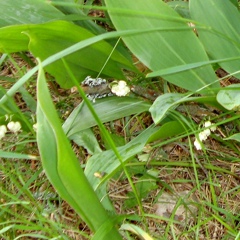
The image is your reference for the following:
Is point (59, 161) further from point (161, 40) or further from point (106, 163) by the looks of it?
point (161, 40)

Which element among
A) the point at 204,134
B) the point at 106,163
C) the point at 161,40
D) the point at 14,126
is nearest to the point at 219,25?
the point at 161,40

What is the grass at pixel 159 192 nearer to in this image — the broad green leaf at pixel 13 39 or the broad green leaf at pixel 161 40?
the broad green leaf at pixel 13 39

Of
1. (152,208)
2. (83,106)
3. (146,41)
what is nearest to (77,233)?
(152,208)

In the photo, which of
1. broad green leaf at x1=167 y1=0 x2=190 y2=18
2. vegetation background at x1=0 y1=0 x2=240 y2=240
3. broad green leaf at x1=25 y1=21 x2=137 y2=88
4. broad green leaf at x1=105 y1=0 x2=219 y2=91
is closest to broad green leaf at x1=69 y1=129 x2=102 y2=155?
vegetation background at x1=0 y1=0 x2=240 y2=240

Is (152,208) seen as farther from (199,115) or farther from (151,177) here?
(199,115)

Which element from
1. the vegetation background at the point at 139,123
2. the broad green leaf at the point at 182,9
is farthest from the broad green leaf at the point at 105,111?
the broad green leaf at the point at 182,9

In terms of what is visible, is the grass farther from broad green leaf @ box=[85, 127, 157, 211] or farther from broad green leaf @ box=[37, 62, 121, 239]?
broad green leaf @ box=[37, 62, 121, 239]
